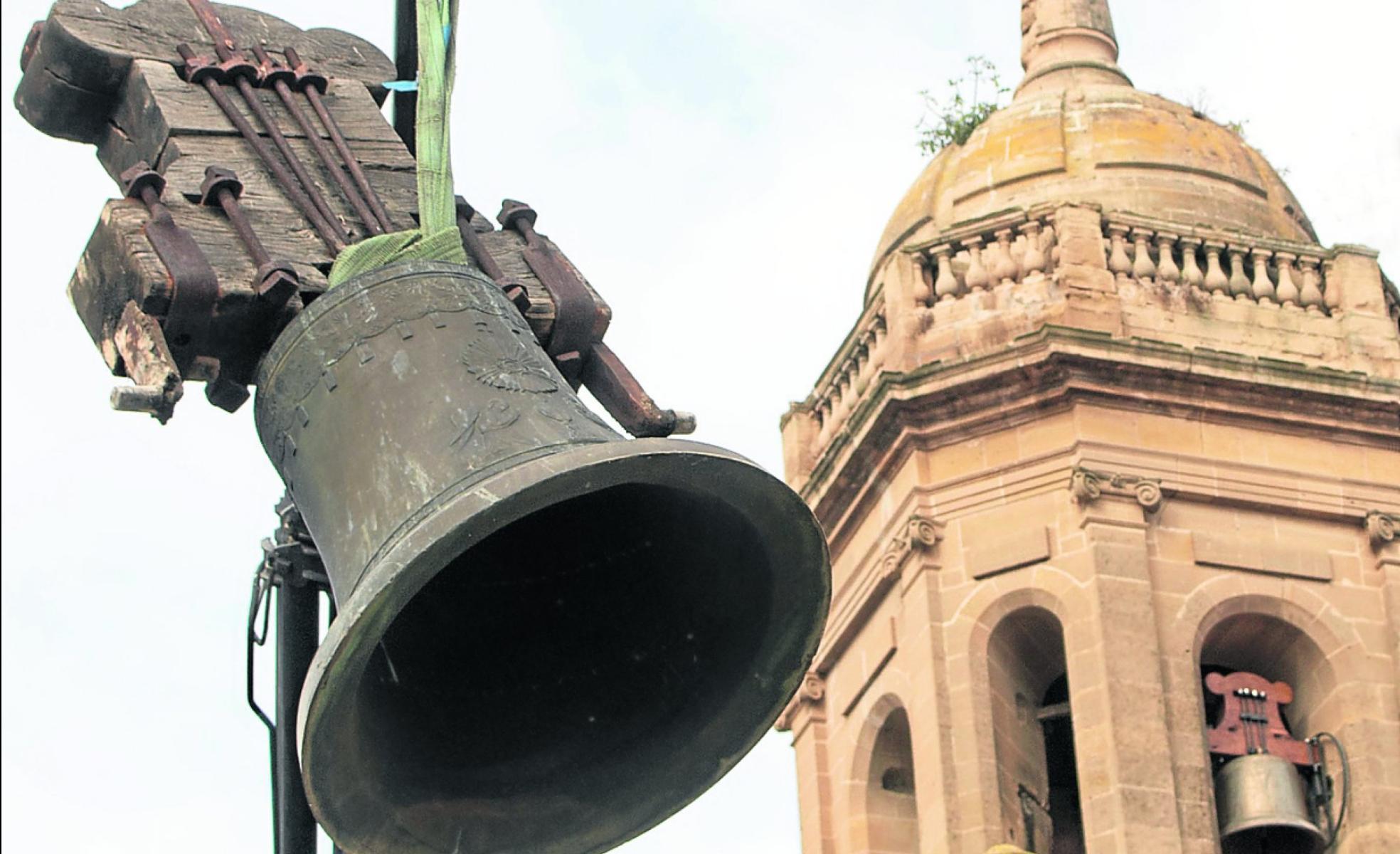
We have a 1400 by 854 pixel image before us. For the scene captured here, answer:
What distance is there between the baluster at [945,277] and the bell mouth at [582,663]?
15.5 meters

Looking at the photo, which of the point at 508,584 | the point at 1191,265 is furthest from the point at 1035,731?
the point at 508,584

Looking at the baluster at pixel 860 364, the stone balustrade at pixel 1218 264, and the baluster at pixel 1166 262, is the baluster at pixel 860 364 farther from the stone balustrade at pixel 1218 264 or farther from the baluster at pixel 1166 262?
the baluster at pixel 1166 262

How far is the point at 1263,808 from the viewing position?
2308cm

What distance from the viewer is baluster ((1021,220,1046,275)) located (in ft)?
82.3

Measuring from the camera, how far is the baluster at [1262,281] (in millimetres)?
25266

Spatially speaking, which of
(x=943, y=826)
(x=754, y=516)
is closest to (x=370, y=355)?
(x=754, y=516)

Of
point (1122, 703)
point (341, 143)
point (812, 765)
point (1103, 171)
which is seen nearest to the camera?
point (341, 143)

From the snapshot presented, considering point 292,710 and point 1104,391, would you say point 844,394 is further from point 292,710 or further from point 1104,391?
point 292,710

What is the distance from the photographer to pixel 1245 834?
2364cm

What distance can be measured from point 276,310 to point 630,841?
147 cm

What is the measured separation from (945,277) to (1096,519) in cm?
237

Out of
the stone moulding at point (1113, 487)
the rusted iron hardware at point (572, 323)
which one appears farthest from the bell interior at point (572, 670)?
the stone moulding at point (1113, 487)

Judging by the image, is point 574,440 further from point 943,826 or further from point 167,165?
point 943,826

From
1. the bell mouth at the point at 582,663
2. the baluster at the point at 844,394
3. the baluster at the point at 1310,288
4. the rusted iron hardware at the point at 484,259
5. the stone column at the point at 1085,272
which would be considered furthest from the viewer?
the baluster at the point at 844,394
